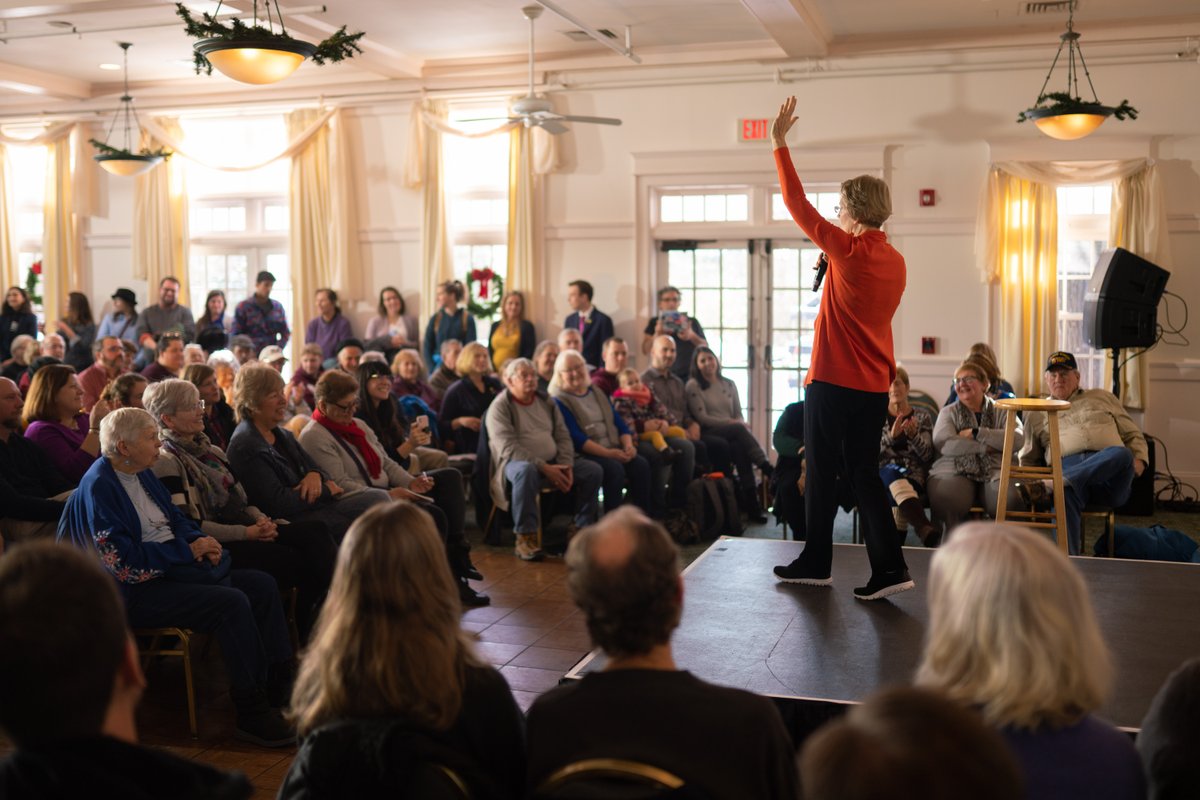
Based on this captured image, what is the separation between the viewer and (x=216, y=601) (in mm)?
3836

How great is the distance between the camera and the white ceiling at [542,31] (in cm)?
798

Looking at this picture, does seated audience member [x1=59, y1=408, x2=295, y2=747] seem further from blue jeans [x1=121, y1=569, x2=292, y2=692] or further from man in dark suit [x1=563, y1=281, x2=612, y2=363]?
man in dark suit [x1=563, y1=281, x2=612, y2=363]

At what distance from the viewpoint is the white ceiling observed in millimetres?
7977

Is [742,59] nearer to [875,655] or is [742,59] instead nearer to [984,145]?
[984,145]

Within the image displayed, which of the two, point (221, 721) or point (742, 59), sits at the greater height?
point (742, 59)

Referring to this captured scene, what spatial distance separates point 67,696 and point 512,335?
27.6 feet

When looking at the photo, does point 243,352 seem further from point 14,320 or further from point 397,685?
point 397,685

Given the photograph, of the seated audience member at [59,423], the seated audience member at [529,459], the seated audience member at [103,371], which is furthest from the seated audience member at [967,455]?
the seated audience member at [103,371]

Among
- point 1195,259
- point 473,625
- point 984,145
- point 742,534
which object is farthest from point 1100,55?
point 473,625

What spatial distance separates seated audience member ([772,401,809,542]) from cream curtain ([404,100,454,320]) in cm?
464

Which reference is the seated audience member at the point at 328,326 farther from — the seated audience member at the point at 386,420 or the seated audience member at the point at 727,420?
the seated audience member at the point at 386,420

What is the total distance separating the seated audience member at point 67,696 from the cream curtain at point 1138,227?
8117 mm

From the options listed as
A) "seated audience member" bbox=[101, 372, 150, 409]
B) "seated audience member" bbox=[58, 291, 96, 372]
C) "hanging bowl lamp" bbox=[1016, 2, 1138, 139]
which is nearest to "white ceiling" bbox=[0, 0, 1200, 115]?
→ "hanging bowl lamp" bbox=[1016, 2, 1138, 139]

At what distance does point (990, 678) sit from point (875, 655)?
187 cm
